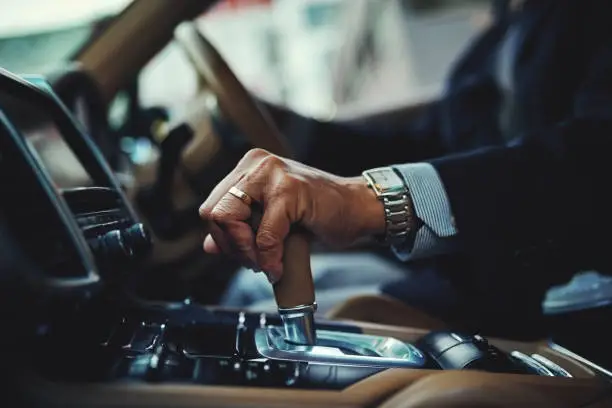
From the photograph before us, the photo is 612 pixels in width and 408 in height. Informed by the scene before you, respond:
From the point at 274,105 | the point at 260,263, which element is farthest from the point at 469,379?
the point at 274,105

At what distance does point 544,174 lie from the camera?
0.64 m

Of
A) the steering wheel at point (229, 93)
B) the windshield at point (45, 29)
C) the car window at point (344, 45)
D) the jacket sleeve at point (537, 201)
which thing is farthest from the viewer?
the car window at point (344, 45)

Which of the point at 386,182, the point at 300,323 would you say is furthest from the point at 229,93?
the point at 300,323

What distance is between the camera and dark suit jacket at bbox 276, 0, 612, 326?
62cm

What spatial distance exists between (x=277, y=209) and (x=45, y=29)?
52.8 inches

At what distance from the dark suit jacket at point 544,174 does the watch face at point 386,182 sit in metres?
0.04

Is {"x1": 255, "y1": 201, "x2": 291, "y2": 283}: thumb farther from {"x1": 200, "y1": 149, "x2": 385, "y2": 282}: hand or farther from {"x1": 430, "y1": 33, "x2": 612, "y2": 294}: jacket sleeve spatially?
{"x1": 430, "y1": 33, "x2": 612, "y2": 294}: jacket sleeve

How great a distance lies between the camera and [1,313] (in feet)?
1.18

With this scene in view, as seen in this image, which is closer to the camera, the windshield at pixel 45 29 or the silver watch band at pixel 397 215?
the silver watch band at pixel 397 215

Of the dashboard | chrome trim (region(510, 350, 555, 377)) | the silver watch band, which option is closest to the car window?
the dashboard

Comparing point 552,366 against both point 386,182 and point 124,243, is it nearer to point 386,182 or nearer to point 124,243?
point 386,182

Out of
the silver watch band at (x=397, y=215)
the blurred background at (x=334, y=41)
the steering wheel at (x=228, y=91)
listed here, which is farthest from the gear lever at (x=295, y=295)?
the blurred background at (x=334, y=41)

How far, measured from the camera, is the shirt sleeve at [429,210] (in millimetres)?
594

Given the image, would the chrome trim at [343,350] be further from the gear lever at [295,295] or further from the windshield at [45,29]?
the windshield at [45,29]
